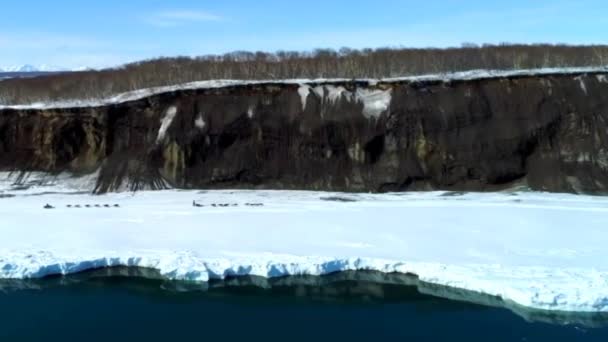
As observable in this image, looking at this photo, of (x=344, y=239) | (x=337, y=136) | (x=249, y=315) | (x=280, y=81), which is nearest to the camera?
(x=249, y=315)

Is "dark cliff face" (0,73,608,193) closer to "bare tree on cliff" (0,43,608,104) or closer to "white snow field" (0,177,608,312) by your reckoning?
"white snow field" (0,177,608,312)

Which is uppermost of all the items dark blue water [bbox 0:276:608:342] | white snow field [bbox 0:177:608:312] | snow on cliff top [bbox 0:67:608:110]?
snow on cliff top [bbox 0:67:608:110]

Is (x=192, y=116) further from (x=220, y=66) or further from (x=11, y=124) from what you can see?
(x=11, y=124)

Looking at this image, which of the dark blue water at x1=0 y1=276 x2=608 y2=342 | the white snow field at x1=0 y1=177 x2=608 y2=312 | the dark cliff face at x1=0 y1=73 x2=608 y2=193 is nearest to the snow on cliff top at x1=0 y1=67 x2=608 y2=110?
the dark cliff face at x1=0 y1=73 x2=608 y2=193

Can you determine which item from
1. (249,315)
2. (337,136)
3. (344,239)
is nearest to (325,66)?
(337,136)

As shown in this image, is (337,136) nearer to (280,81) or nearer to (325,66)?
(280,81)

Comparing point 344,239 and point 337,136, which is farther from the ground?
point 337,136
